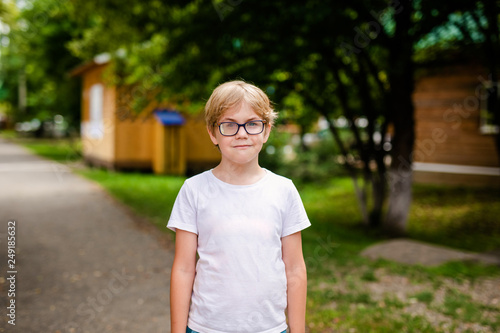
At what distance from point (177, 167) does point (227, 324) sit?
16.1 metres

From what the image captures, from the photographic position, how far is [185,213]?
1782mm

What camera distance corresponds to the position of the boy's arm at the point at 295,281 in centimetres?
185

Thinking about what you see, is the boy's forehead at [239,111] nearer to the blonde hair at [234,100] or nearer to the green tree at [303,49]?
the blonde hair at [234,100]

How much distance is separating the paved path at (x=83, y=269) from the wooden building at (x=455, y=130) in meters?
10.9

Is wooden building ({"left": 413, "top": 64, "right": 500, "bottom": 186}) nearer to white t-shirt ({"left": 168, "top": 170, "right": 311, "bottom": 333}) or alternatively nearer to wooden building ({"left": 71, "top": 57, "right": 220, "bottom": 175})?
wooden building ({"left": 71, "top": 57, "right": 220, "bottom": 175})

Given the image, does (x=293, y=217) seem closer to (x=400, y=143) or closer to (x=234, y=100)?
(x=234, y=100)

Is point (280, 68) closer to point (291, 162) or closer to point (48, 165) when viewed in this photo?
point (291, 162)

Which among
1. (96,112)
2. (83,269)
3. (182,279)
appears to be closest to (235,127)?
(182,279)

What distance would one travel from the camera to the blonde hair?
1.75m

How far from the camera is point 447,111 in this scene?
1627cm

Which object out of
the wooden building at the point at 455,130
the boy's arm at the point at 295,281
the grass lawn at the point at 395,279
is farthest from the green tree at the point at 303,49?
the wooden building at the point at 455,130

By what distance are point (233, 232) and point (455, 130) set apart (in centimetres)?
1605

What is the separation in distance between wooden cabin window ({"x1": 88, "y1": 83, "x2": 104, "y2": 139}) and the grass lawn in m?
7.92

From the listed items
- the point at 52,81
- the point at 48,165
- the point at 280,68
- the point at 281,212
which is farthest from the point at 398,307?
the point at 52,81
